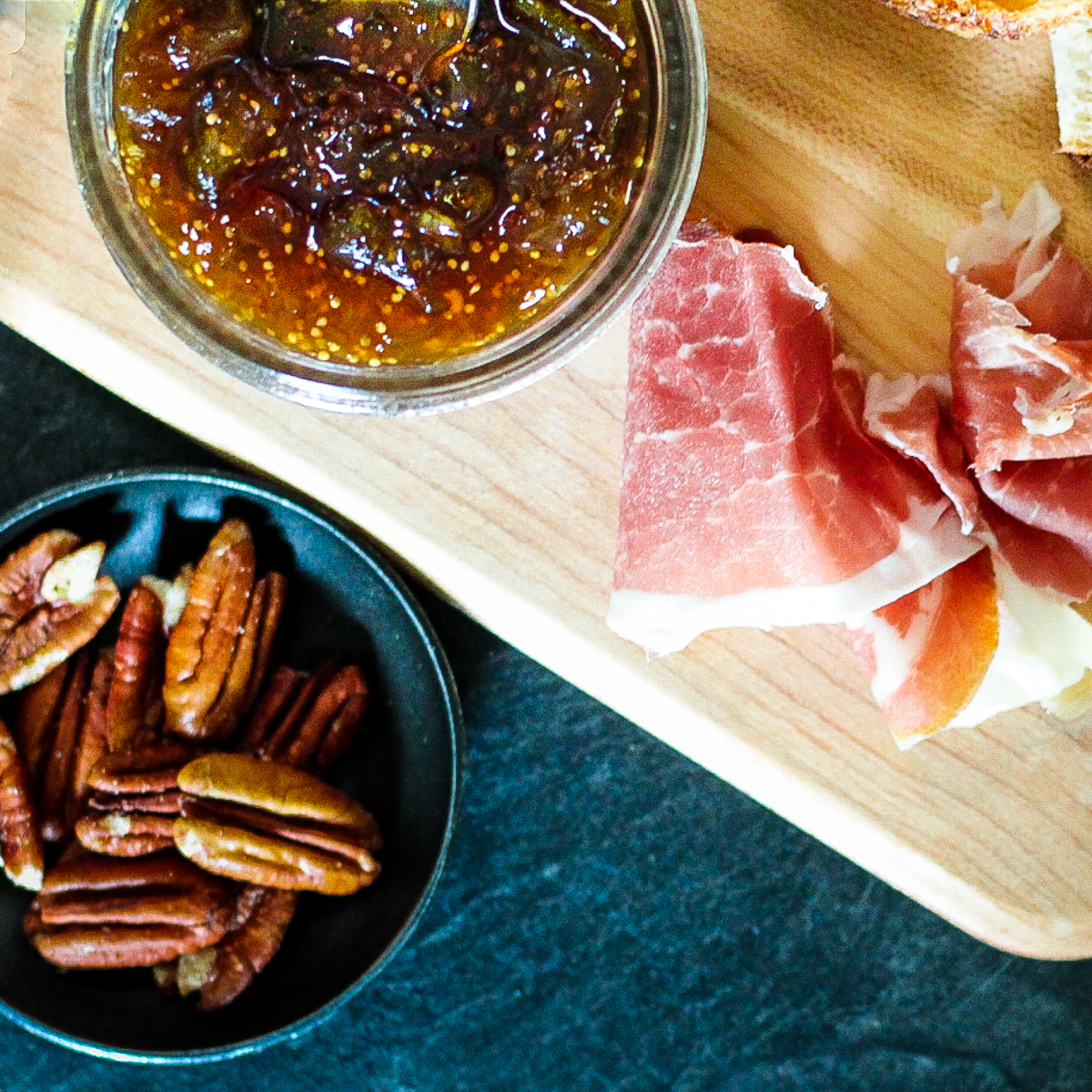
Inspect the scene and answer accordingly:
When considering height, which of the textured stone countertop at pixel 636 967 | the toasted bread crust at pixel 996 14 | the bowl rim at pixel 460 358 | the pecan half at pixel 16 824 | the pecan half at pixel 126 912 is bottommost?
the textured stone countertop at pixel 636 967

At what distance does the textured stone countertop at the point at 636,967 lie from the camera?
1.67 meters

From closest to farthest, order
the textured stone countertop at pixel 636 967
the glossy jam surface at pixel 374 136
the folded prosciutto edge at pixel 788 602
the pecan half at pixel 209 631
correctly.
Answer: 1. the glossy jam surface at pixel 374 136
2. the folded prosciutto edge at pixel 788 602
3. the pecan half at pixel 209 631
4. the textured stone countertop at pixel 636 967

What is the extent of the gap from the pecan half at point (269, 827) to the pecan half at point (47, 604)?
0.22 metres

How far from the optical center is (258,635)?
1485 mm

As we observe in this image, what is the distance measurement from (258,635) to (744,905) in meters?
0.77

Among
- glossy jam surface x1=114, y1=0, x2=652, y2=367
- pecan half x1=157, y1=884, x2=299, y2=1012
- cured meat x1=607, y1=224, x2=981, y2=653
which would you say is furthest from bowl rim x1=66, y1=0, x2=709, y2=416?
pecan half x1=157, y1=884, x2=299, y2=1012

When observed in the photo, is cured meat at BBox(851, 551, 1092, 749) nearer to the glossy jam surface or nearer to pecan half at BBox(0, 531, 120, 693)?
the glossy jam surface

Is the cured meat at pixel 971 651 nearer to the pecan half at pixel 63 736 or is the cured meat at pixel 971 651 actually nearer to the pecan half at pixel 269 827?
the pecan half at pixel 269 827

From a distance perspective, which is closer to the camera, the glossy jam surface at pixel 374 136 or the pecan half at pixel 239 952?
the glossy jam surface at pixel 374 136

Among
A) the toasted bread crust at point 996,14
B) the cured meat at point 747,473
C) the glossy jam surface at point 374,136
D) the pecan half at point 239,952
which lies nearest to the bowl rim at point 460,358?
the glossy jam surface at point 374,136

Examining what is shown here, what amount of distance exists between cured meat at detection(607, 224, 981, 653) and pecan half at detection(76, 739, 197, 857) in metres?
0.56

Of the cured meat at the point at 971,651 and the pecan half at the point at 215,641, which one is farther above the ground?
the cured meat at the point at 971,651

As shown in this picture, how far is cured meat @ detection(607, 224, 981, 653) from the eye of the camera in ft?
4.33

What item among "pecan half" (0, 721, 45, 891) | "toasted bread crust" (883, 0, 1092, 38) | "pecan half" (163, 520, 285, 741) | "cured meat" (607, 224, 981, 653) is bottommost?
"pecan half" (0, 721, 45, 891)
